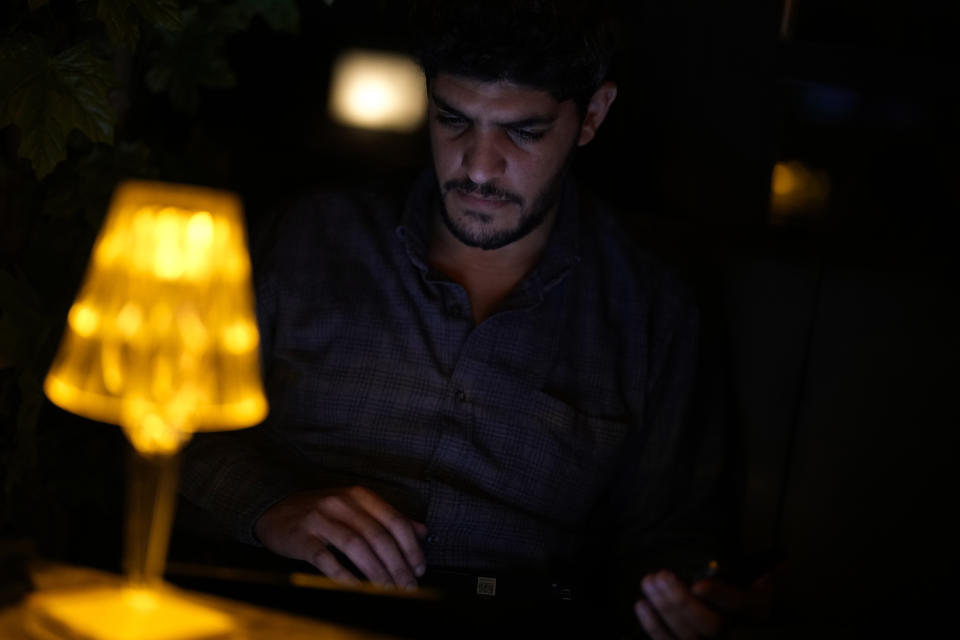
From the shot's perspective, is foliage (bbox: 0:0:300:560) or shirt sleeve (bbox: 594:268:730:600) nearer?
foliage (bbox: 0:0:300:560)

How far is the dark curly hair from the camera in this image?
4.33ft

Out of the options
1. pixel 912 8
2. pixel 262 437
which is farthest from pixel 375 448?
pixel 912 8

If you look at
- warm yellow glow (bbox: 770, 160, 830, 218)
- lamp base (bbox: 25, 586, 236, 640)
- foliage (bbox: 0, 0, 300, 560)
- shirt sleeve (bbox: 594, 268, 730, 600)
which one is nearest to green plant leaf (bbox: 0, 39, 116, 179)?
foliage (bbox: 0, 0, 300, 560)

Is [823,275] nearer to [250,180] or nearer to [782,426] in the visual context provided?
[782,426]

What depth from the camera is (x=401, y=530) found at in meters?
1.14

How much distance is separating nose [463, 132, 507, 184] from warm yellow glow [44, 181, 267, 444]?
21.1 inches

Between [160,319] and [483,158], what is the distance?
626 mm

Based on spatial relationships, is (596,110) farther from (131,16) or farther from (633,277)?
(131,16)

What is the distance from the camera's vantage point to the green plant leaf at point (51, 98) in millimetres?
1174

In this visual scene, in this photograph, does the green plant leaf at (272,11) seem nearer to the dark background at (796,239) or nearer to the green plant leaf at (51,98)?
the dark background at (796,239)

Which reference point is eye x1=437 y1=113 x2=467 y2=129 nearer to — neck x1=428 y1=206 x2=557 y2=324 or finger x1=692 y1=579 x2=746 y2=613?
neck x1=428 y1=206 x2=557 y2=324

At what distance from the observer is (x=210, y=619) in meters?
0.93

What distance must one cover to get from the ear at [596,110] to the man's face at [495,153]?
0.20 ft

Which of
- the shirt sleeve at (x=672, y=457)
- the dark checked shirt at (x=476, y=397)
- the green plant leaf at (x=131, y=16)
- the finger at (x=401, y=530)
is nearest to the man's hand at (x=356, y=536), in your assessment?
the finger at (x=401, y=530)
